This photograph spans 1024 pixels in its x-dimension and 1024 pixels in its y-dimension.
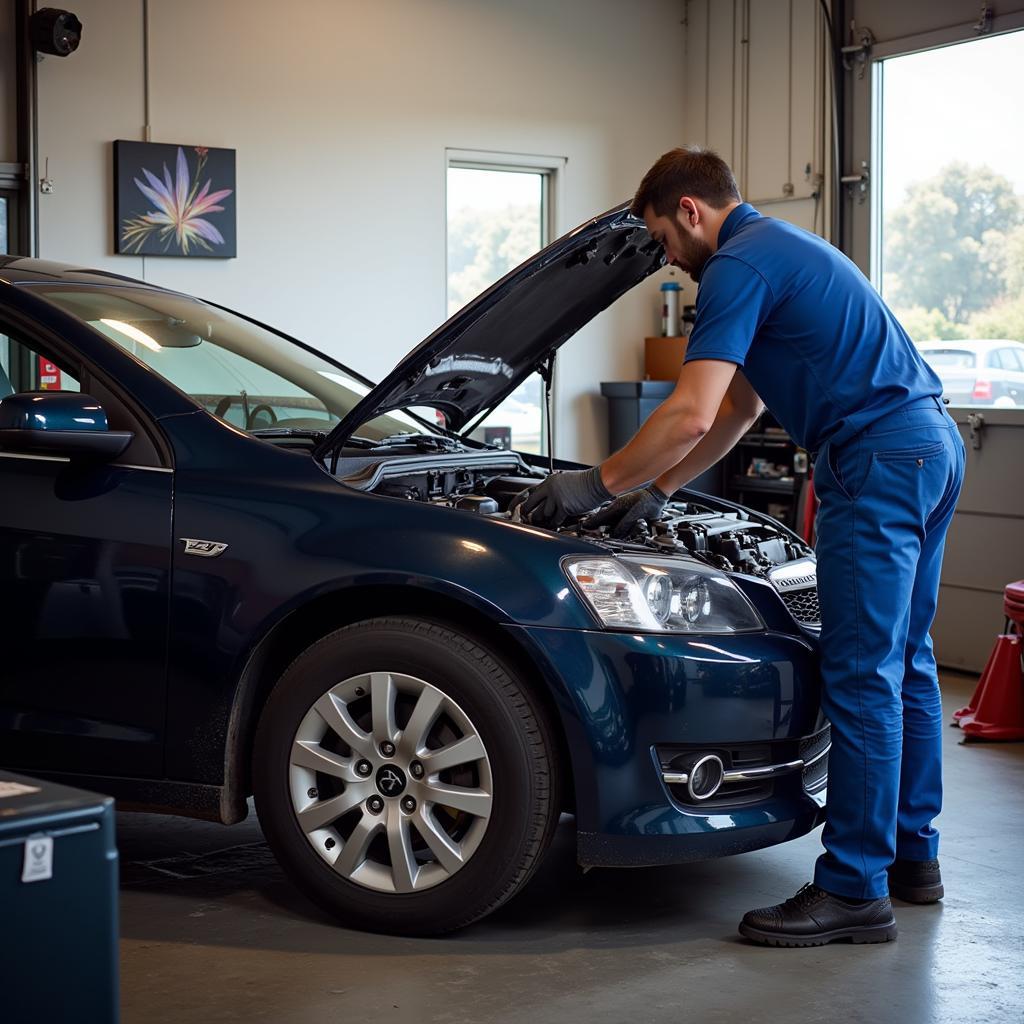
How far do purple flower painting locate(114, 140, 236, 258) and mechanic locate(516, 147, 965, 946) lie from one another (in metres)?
3.83

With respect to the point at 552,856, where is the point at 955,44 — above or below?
above

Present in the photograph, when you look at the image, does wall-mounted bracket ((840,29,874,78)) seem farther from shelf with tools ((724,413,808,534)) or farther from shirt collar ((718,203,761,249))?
shirt collar ((718,203,761,249))

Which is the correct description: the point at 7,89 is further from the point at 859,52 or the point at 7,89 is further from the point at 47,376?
the point at 859,52

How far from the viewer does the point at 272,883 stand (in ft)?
10.2

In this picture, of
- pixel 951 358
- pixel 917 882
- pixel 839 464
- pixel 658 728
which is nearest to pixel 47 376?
pixel 658 728

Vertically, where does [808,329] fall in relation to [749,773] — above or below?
above

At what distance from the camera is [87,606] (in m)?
2.84

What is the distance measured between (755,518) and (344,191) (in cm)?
386

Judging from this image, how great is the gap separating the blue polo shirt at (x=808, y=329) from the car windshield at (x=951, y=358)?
135 inches

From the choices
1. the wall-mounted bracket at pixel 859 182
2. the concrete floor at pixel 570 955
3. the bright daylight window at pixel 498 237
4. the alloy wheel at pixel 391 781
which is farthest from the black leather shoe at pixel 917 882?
the bright daylight window at pixel 498 237

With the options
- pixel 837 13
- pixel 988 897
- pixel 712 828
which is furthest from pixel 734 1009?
pixel 837 13

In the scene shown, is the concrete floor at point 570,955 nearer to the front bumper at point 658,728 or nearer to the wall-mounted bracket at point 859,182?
the front bumper at point 658,728

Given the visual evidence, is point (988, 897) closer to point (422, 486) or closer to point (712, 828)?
point (712, 828)

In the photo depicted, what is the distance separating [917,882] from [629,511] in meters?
1.00
